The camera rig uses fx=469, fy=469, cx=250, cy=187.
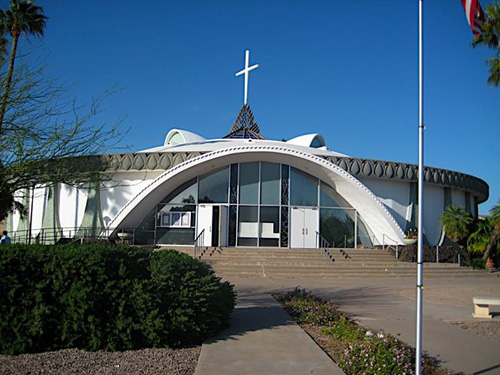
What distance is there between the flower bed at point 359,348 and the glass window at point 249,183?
1696cm

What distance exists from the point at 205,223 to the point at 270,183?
170 inches

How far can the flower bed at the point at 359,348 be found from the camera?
5805mm

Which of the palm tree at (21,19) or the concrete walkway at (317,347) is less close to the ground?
the palm tree at (21,19)

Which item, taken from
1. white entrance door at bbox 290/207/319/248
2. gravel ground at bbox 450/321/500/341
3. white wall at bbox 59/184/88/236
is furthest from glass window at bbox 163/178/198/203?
gravel ground at bbox 450/321/500/341

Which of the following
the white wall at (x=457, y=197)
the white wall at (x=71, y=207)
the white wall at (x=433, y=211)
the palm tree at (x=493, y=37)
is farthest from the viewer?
the white wall at (x=457, y=197)

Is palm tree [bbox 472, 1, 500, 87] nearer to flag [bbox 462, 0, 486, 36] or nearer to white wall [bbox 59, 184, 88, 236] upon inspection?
flag [bbox 462, 0, 486, 36]

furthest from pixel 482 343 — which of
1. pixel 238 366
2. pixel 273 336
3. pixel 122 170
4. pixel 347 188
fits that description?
pixel 122 170

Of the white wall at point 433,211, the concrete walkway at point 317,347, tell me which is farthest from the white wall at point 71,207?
the white wall at point 433,211

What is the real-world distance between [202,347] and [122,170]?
68.7ft

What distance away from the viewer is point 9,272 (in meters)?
6.59

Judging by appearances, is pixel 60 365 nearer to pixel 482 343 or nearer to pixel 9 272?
pixel 9 272

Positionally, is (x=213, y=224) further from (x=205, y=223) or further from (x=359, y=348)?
(x=359, y=348)

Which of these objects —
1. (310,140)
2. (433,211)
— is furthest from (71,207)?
(433,211)

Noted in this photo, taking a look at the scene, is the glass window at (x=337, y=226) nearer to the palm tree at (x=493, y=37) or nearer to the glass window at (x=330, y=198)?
the glass window at (x=330, y=198)
